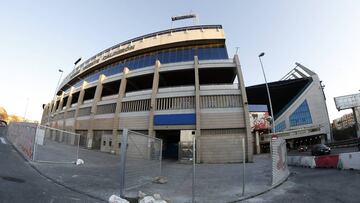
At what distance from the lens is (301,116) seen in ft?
168

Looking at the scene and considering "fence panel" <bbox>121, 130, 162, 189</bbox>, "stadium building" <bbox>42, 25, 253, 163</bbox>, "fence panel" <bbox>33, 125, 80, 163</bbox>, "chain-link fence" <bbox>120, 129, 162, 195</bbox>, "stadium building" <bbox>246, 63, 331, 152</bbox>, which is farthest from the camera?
"stadium building" <bbox>246, 63, 331, 152</bbox>

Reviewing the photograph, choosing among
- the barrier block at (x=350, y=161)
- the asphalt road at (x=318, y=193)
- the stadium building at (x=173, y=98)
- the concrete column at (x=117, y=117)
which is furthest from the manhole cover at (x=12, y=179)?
the concrete column at (x=117, y=117)

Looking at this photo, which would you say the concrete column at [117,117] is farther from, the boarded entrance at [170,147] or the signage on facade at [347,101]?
the signage on facade at [347,101]

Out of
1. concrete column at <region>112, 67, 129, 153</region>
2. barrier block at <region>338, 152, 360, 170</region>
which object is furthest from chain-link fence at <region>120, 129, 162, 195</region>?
concrete column at <region>112, 67, 129, 153</region>

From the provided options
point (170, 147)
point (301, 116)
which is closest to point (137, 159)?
point (170, 147)

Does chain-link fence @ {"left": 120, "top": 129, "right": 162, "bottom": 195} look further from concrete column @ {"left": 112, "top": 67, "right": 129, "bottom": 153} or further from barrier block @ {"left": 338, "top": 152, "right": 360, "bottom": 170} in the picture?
concrete column @ {"left": 112, "top": 67, "right": 129, "bottom": 153}

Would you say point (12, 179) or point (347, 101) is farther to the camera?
point (347, 101)

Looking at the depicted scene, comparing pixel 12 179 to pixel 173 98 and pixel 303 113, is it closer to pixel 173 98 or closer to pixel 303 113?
A: pixel 173 98

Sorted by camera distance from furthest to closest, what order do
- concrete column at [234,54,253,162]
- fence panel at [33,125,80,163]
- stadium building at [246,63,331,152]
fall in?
1. stadium building at [246,63,331,152]
2. concrete column at [234,54,253,162]
3. fence panel at [33,125,80,163]

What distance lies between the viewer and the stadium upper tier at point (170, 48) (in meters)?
28.8

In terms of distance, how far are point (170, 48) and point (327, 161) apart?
76.9 ft

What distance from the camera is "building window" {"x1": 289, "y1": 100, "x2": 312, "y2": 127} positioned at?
5067cm

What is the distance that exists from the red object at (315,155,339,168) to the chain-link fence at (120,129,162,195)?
1267 centimetres

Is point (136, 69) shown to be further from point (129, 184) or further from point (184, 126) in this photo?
point (129, 184)
